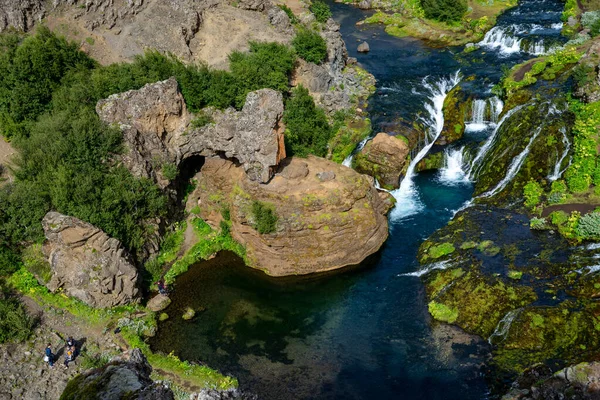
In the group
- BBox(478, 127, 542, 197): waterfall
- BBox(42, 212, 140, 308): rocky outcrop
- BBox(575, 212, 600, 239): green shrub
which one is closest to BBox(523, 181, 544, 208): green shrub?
BBox(478, 127, 542, 197): waterfall

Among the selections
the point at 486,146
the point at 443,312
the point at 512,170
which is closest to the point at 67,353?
the point at 443,312

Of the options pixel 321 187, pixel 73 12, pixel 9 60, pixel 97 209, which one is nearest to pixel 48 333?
pixel 97 209

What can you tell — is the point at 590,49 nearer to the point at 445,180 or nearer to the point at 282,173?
the point at 445,180

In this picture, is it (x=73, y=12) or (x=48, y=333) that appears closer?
(x=48, y=333)

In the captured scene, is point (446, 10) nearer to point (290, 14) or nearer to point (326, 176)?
point (290, 14)

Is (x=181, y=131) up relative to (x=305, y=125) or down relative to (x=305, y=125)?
up

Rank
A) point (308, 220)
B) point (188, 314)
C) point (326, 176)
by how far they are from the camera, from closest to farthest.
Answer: point (188, 314) < point (308, 220) < point (326, 176)
